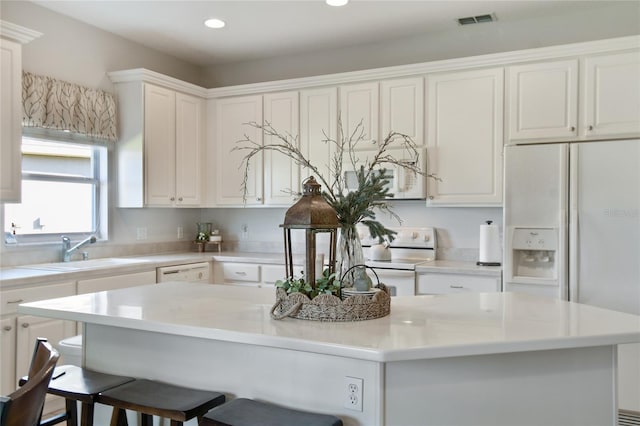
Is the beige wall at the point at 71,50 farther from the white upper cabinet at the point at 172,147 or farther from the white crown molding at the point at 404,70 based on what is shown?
the white upper cabinet at the point at 172,147

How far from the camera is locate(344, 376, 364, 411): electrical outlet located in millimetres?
1564

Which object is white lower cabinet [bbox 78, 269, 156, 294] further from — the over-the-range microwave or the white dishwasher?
the over-the-range microwave

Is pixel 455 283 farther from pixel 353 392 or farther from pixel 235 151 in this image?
pixel 235 151

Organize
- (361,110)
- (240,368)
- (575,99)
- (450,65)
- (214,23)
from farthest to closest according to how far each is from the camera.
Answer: (361,110), (214,23), (450,65), (575,99), (240,368)

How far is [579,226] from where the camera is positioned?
315 cm

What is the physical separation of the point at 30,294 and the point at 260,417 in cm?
213

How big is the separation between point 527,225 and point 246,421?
244 centimetres

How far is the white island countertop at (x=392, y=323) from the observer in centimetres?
148

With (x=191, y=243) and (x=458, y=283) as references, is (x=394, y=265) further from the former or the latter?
(x=191, y=243)

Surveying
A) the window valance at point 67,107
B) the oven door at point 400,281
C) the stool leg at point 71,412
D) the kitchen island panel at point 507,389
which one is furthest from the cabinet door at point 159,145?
the kitchen island panel at point 507,389

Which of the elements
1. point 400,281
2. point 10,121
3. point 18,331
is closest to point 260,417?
point 18,331

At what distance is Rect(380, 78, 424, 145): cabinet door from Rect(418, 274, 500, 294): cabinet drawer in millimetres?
1067

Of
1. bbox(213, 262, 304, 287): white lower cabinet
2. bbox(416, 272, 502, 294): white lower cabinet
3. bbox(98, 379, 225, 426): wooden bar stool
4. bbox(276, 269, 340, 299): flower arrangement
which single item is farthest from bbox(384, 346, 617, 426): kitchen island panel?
bbox(213, 262, 304, 287): white lower cabinet

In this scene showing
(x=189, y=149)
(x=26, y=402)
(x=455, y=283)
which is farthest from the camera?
(x=189, y=149)
